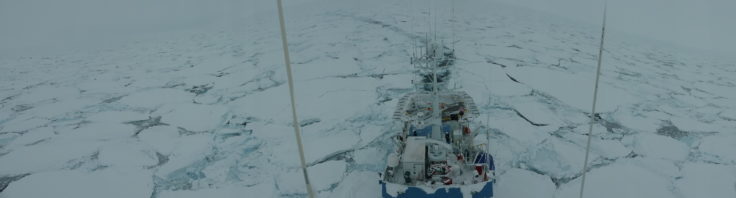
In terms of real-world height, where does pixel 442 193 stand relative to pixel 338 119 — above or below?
above

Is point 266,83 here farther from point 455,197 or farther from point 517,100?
point 455,197

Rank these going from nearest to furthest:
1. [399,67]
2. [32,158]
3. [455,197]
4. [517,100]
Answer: [455,197] → [32,158] → [517,100] → [399,67]

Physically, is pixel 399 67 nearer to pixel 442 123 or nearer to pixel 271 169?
pixel 442 123

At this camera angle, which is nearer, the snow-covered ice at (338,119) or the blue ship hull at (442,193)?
the blue ship hull at (442,193)

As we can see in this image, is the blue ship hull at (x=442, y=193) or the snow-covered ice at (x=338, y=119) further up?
the blue ship hull at (x=442, y=193)

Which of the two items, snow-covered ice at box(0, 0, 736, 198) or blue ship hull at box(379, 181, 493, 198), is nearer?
blue ship hull at box(379, 181, 493, 198)

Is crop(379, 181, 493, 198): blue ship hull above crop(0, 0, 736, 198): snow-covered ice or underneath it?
above

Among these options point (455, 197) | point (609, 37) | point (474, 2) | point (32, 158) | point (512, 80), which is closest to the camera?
point (455, 197)

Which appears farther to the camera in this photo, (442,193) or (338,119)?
(338,119)

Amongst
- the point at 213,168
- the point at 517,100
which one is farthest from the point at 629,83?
the point at 213,168

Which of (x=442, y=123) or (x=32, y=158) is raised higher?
(x=442, y=123)

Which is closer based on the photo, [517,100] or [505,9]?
[517,100]
